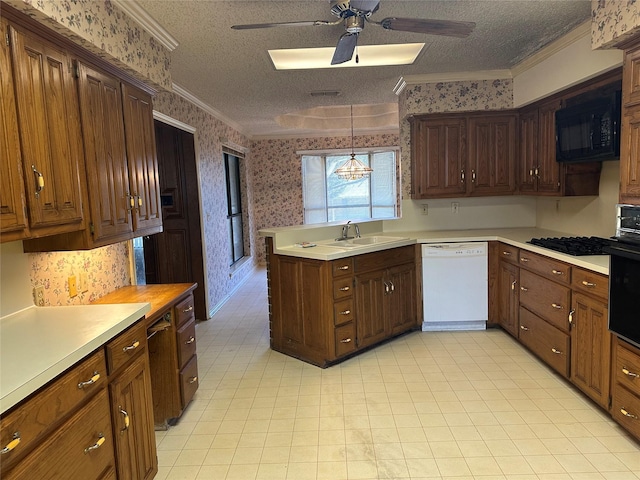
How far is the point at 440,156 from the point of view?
434 centimetres

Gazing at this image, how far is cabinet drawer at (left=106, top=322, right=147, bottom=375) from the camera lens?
1.69 meters

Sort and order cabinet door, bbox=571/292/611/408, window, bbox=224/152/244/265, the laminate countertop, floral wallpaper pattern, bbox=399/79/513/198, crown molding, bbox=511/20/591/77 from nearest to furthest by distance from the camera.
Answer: the laminate countertop → cabinet door, bbox=571/292/611/408 → crown molding, bbox=511/20/591/77 → floral wallpaper pattern, bbox=399/79/513/198 → window, bbox=224/152/244/265

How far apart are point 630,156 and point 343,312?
2.21m

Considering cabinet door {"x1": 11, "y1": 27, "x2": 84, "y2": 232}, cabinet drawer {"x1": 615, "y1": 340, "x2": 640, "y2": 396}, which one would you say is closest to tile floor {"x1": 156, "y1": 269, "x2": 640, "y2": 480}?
cabinet drawer {"x1": 615, "y1": 340, "x2": 640, "y2": 396}

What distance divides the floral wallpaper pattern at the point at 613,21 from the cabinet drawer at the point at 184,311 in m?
3.00

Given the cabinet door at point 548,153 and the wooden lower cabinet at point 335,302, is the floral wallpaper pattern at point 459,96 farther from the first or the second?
the wooden lower cabinet at point 335,302

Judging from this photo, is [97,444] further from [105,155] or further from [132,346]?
[105,155]

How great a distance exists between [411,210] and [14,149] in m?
3.88

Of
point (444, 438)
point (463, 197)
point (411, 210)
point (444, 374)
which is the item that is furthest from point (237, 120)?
point (444, 438)

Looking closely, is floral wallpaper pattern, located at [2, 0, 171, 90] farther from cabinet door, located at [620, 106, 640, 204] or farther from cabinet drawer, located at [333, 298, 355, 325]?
cabinet door, located at [620, 106, 640, 204]

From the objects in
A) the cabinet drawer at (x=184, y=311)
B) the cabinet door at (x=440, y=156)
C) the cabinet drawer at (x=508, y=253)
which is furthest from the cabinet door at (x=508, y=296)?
the cabinet drawer at (x=184, y=311)

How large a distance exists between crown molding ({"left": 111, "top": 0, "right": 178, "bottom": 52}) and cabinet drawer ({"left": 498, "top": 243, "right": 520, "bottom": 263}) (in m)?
3.27

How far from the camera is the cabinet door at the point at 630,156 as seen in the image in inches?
90.0

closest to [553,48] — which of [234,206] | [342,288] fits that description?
[342,288]
